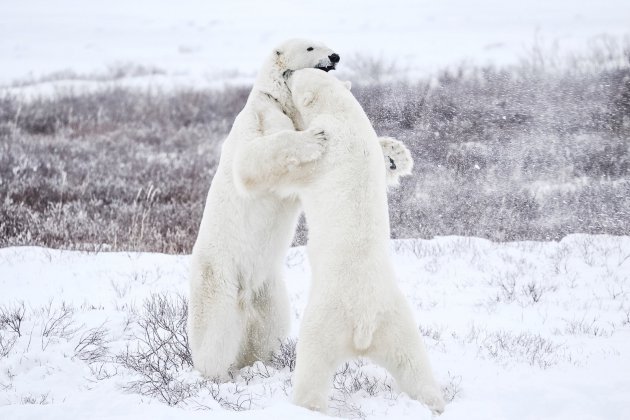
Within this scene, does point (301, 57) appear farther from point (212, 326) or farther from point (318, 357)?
point (318, 357)

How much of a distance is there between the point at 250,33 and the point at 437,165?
92.6 feet

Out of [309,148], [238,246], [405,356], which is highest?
[309,148]

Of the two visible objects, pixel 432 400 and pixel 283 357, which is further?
pixel 283 357

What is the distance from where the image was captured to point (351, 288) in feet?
8.32

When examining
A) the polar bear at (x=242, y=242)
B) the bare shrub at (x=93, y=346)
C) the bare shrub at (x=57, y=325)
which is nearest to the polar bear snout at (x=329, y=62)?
the polar bear at (x=242, y=242)

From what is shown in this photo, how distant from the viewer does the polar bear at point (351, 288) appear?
98.5 inches

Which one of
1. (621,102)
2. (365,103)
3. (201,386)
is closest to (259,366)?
(201,386)

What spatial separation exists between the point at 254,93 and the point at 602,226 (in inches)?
194

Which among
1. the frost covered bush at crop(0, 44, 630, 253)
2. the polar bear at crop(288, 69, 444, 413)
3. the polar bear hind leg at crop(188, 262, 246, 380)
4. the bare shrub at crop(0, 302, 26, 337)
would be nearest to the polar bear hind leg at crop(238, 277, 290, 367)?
the polar bear hind leg at crop(188, 262, 246, 380)

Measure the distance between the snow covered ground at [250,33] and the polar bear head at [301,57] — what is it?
43.8ft

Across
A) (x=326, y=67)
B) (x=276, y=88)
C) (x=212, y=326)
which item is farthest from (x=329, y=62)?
(x=212, y=326)

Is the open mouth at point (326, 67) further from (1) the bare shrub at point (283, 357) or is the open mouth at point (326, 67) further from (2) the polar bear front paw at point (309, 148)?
(1) the bare shrub at point (283, 357)

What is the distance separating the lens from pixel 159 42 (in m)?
33.5

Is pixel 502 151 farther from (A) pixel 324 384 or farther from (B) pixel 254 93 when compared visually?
(A) pixel 324 384
